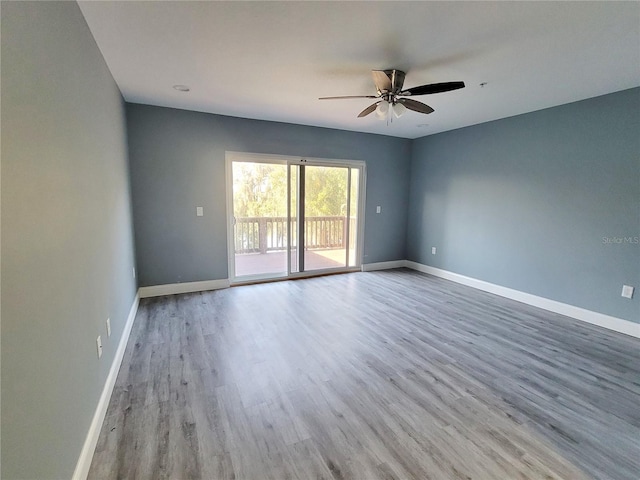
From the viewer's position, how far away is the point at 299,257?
5070 millimetres

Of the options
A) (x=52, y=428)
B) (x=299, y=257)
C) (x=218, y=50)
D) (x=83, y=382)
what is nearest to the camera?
A: (x=52, y=428)

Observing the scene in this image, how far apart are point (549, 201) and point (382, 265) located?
2834mm

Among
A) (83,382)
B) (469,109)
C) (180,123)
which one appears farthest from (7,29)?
(469,109)

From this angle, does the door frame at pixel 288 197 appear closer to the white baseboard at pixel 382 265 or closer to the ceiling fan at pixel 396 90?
the white baseboard at pixel 382 265

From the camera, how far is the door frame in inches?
170

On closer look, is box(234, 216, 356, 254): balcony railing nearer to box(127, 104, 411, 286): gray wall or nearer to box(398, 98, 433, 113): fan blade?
box(127, 104, 411, 286): gray wall

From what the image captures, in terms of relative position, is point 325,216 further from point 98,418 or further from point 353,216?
point 98,418

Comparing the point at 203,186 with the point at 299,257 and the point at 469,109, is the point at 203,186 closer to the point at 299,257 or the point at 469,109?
the point at 299,257

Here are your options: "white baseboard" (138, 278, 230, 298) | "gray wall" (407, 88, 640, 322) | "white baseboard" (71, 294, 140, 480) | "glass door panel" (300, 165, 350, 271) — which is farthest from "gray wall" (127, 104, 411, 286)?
"gray wall" (407, 88, 640, 322)

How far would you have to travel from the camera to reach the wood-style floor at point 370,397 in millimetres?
1562

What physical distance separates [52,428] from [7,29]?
4.70ft

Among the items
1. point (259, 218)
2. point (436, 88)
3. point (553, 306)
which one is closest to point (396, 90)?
point (436, 88)

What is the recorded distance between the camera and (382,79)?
250cm

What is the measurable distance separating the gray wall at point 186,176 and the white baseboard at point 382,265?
225cm
